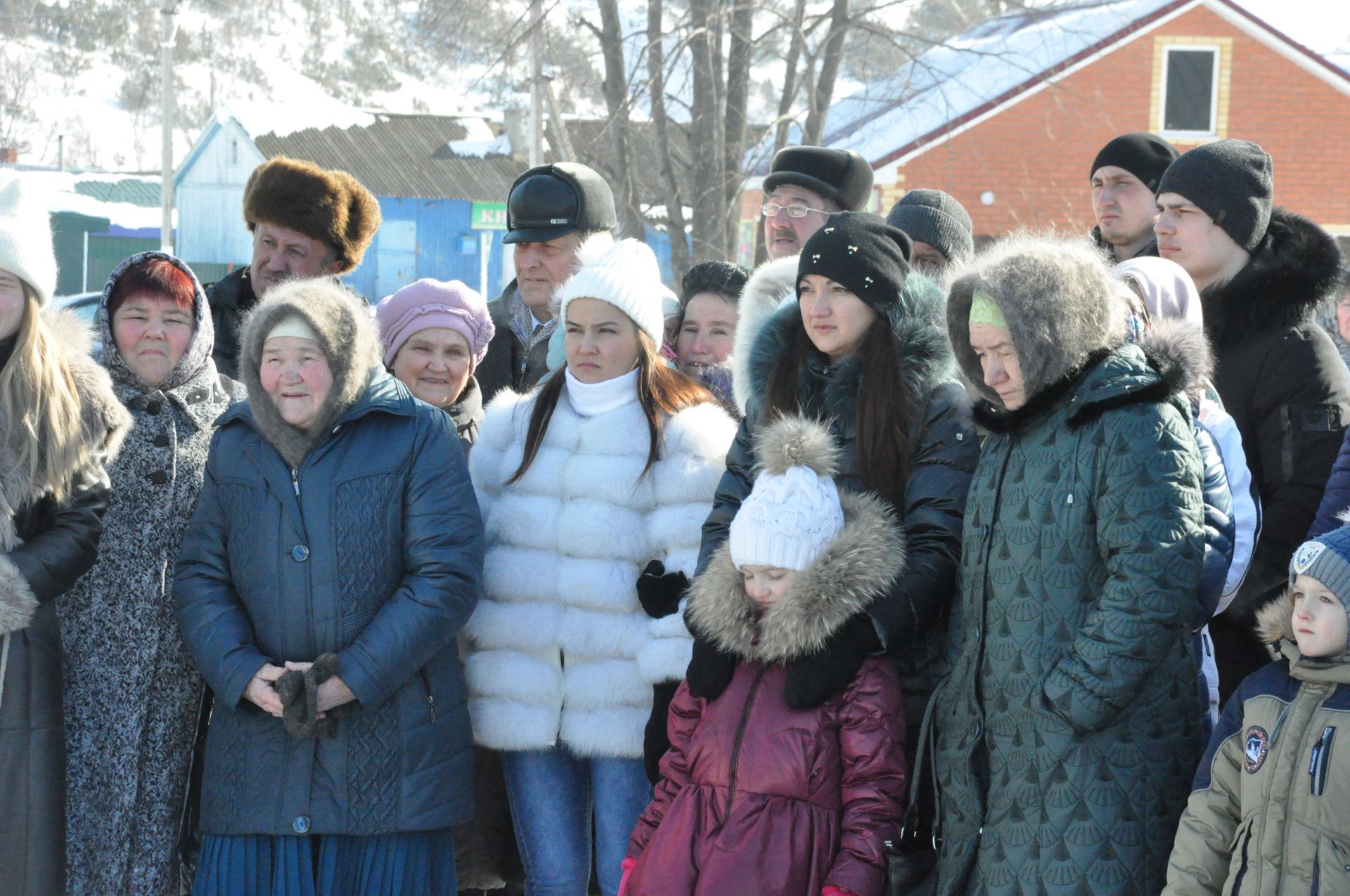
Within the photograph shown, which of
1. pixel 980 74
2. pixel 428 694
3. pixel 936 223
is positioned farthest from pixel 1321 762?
pixel 980 74

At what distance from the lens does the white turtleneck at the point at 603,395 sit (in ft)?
12.4

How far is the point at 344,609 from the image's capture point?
134 inches

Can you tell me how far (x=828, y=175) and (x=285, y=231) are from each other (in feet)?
6.26

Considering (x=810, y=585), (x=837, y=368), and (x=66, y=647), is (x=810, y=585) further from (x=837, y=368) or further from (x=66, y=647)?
(x=66, y=647)

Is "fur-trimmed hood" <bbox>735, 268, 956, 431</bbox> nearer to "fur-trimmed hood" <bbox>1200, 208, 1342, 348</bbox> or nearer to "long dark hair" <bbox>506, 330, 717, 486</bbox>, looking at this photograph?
"long dark hair" <bbox>506, 330, 717, 486</bbox>

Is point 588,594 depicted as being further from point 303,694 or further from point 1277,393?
point 1277,393

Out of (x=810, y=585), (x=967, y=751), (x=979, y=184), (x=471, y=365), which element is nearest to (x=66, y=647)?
(x=471, y=365)

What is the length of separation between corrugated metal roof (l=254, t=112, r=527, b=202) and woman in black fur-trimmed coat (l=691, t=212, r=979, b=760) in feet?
88.7

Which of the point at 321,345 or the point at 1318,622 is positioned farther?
the point at 321,345

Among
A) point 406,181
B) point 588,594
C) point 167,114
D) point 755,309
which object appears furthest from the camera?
point 406,181

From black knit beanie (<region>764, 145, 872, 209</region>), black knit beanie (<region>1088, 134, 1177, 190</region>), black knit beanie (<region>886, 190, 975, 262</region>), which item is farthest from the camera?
black knit beanie (<region>764, 145, 872, 209</region>)

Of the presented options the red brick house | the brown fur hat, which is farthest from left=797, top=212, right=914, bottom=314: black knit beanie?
the red brick house

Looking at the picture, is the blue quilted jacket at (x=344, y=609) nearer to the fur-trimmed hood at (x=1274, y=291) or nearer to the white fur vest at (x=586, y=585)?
the white fur vest at (x=586, y=585)

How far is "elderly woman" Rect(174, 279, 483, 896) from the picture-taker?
10.9ft
